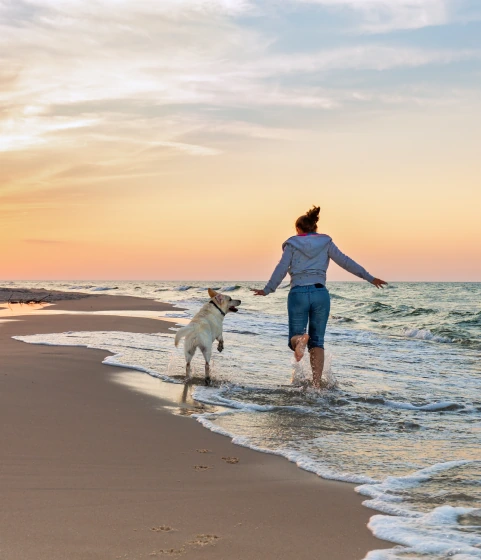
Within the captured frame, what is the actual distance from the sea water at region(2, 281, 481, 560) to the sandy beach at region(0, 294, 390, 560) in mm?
247

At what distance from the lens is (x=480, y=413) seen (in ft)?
21.1

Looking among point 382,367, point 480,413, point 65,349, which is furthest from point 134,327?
point 480,413

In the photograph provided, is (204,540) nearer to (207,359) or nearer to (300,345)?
(300,345)

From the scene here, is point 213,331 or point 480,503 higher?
point 213,331

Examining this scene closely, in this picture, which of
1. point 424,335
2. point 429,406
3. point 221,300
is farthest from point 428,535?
point 424,335

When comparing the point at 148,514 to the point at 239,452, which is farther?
the point at 239,452

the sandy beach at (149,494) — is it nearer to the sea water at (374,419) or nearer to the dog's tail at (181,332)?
the sea water at (374,419)

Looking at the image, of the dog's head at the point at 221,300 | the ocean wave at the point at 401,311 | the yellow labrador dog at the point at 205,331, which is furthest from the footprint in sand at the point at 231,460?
the ocean wave at the point at 401,311

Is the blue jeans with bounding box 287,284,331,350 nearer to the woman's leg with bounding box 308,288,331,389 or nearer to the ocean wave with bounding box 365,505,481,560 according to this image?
the woman's leg with bounding box 308,288,331,389

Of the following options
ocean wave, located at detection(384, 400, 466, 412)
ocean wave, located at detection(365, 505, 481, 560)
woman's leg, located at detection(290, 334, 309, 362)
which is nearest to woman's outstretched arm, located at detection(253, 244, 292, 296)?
woman's leg, located at detection(290, 334, 309, 362)

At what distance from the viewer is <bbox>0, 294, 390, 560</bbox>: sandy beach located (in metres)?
2.79

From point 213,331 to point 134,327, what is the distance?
7.88m

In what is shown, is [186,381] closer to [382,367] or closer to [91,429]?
[91,429]

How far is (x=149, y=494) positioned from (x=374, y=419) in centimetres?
313
